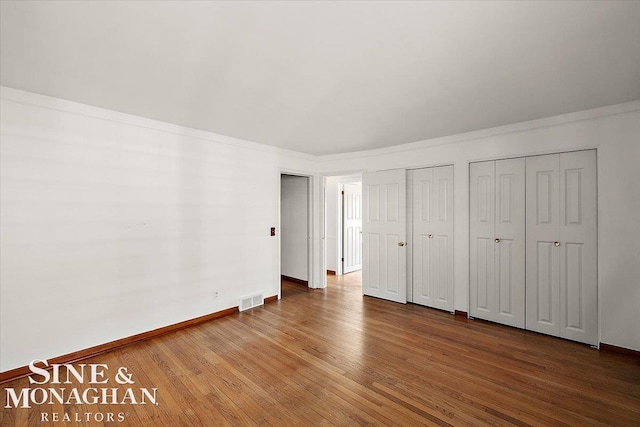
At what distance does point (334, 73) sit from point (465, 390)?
2629mm

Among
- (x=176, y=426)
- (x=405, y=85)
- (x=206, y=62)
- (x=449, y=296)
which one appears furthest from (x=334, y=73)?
(x=449, y=296)

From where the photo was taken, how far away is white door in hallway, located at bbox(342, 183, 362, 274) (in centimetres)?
612

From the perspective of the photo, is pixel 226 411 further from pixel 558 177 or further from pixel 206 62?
pixel 558 177

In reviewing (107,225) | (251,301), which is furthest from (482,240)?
(107,225)

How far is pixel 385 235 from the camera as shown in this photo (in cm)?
445

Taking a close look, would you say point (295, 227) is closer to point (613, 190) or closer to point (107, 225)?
point (107, 225)

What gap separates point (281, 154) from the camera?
14.7 ft

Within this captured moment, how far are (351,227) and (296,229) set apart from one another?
4.89ft

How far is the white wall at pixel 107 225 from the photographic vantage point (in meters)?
2.36

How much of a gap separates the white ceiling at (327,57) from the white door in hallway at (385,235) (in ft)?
4.78

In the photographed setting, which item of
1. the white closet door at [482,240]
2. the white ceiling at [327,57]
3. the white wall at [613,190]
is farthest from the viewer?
the white closet door at [482,240]

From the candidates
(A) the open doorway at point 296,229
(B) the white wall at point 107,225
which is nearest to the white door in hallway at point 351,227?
(A) the open doorway at point 296,229

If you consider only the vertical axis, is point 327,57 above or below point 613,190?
above

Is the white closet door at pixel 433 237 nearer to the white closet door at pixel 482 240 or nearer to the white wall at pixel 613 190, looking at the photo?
the white closet door at pixel 482 240
